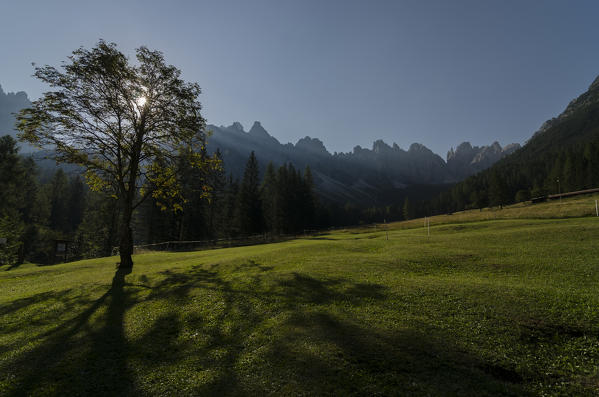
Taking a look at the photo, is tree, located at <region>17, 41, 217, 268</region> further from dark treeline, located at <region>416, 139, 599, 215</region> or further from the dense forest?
dark treeline, located at <region>416, 139, 599, 215</region>

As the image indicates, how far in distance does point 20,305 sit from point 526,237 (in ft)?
98.8

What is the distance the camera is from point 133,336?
26.1 ft

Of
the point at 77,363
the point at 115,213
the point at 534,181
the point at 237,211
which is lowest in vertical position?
the point at 77,363

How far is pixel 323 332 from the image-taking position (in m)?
7.02

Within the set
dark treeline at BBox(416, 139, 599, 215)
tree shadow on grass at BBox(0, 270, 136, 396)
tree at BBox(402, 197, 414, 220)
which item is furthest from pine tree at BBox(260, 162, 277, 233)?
tree at BBox(402, 197, 414, 220)

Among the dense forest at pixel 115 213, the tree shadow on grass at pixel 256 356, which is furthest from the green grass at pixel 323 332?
the dense forest at pixel 115 213

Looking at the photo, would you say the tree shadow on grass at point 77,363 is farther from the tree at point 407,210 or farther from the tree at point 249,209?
the tree at point 407,210

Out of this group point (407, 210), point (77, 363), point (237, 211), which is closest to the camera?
point (77, 363)

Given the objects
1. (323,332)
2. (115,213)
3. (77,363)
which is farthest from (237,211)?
(323,332)

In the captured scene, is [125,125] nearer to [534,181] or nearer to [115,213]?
[115,213]

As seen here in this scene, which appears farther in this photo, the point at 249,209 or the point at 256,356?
the point at 249,209

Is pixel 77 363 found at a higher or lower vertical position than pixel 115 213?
lower

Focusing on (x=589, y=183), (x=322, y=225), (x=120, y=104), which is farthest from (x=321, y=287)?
(x=589, y=183)

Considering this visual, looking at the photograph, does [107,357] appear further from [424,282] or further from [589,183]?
[589,183]
